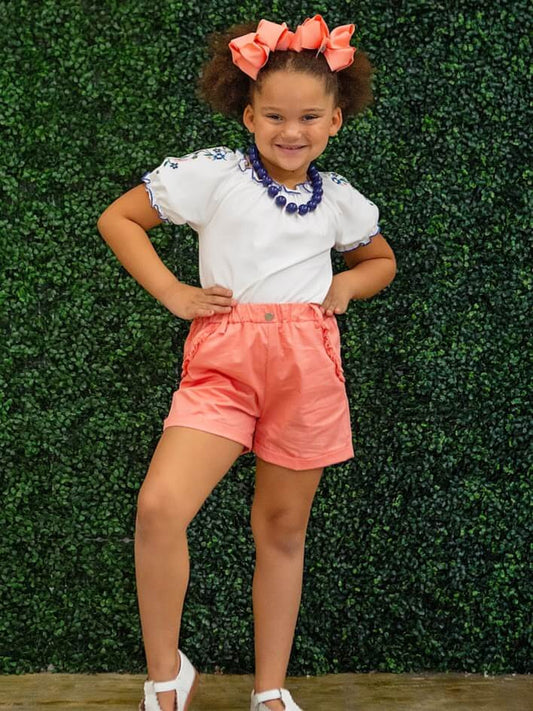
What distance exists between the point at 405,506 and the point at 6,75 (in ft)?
4.97

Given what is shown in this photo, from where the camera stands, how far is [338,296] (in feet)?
7.09

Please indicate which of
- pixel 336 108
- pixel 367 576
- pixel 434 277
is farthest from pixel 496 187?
pixel 367 576

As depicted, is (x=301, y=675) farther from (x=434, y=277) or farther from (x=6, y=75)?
(x=6, y=75)

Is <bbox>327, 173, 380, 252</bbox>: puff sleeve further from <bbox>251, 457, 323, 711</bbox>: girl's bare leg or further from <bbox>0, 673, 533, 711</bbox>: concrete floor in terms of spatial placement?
<bbox>0, 673, 533, 711</bbox>: concrete floor

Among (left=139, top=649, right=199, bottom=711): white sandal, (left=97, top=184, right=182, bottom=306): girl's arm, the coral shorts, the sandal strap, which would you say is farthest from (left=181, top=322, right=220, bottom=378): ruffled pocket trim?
the sandal strap

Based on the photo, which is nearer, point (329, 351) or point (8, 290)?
point (329, 351)

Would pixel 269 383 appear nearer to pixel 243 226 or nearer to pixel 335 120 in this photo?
pixel 243 226

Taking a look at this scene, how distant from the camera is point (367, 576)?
271 centimetres

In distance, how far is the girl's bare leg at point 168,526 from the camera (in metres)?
1.97

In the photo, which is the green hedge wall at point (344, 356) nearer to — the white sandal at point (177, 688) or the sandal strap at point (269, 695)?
the sandal strap at point (269, 695)

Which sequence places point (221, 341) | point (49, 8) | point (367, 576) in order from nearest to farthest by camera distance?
1. point (221, 341)
2. point (49, 8)
3. point (367, 576)

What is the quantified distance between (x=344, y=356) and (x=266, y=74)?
33.5 inches

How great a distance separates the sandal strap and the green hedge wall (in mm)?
497

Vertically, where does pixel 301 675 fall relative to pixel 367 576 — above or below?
A: below
